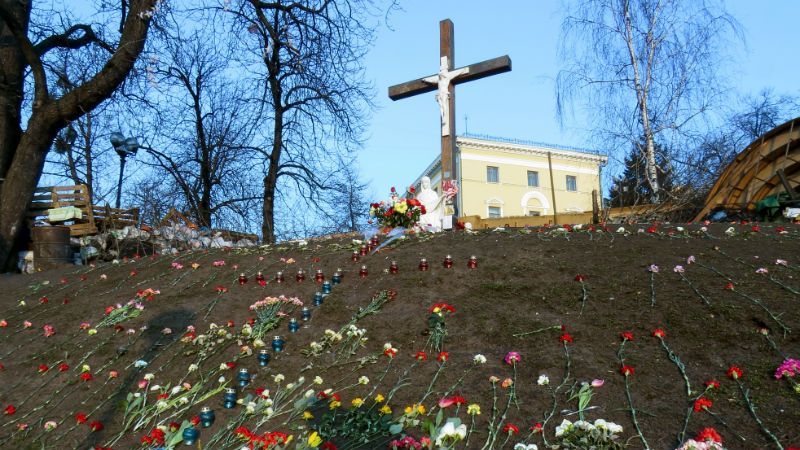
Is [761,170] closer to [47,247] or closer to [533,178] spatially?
[47,247]

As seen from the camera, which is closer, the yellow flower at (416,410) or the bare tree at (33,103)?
the yellow flower at (416,410)

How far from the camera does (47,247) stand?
33.8 feet

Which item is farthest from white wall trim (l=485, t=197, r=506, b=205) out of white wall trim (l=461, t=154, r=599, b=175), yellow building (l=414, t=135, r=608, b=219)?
white wall trim (l=461, t=154, r=599, b=175)

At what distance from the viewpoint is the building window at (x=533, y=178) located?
140ft

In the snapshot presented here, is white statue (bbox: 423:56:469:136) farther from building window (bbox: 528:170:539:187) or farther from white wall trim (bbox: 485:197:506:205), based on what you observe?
building window (bbox: 528:170:539:187)

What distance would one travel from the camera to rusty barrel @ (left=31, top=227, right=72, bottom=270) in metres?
10.3

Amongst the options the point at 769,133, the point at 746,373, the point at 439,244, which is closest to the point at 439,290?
the point at 439,244

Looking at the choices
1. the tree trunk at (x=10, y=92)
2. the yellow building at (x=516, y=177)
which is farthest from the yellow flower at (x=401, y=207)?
the yellow building at (x=516, y=177)

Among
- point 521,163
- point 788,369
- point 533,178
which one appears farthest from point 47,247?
point 533,178

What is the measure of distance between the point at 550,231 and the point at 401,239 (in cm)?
194

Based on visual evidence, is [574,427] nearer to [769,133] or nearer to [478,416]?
[478,416]

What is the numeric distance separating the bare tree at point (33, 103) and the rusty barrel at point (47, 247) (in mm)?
588

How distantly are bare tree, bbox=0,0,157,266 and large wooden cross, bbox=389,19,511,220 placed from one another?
4.99 metres

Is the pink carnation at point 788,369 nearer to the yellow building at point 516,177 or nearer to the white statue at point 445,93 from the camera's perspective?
the white statue at point 445,93
